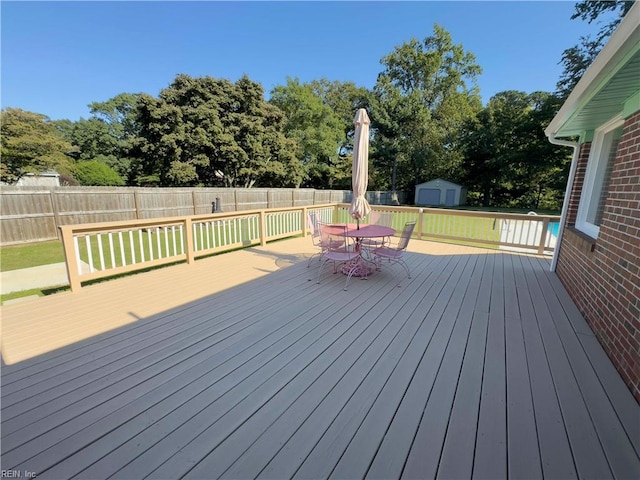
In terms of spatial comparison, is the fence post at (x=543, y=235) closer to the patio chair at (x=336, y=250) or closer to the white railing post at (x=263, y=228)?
the patio chair at (x=336, y=250)

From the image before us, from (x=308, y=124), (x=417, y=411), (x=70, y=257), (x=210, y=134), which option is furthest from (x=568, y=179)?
(x=308, y=124)

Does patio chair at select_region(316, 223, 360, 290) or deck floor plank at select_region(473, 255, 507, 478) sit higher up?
patio chair at select_region(316, 223, 360, 290)

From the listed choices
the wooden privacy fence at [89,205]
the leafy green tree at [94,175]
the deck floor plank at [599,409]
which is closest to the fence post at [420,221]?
the deck floor plank at [599,409]

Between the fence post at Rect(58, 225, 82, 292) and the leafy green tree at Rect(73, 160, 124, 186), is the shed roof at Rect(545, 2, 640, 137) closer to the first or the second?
the fence post at Rect(58, 225, 82, 292)

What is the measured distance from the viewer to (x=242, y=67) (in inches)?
732

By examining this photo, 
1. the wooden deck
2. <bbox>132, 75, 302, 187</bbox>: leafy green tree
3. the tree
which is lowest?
the wooden deck

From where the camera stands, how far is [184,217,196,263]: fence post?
15.3ft

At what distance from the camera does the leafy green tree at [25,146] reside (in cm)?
1445

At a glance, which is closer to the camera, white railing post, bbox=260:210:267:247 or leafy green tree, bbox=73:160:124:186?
white railing post, bbox=260:210:267:247

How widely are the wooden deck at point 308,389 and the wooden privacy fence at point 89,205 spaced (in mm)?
6750

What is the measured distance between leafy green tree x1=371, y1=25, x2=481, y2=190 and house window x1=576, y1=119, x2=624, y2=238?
1927 cm

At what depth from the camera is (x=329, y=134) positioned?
22172 mm

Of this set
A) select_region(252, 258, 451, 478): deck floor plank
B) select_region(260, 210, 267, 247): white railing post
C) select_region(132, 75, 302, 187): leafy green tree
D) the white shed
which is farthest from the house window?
the white shed

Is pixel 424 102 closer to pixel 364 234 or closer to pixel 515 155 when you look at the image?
pixel 515 155
